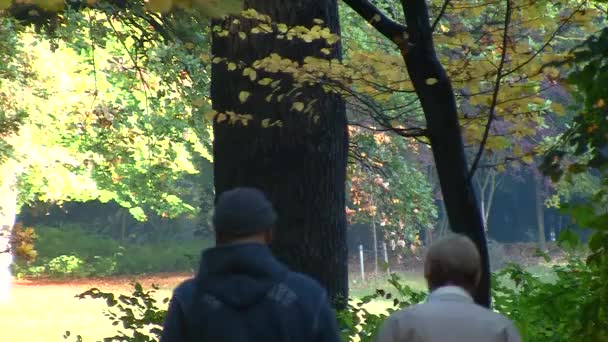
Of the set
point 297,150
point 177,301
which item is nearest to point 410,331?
point 177,301

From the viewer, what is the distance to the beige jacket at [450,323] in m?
4.00

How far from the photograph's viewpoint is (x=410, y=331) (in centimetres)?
405

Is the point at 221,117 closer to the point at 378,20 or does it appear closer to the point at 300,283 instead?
the point at 378,20

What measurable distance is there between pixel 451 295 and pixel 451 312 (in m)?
0.07

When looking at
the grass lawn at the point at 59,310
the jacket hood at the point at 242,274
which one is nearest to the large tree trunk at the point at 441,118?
the jacket hood at the point at 242,274

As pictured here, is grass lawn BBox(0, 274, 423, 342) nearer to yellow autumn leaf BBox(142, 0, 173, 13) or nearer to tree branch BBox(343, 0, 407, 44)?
tree branch BBox(343, 0, 407, 44)

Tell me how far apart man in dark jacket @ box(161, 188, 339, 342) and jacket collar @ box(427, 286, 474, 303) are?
0.35 meters

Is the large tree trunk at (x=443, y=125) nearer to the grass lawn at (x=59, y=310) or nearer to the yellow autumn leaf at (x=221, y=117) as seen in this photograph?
the yellow autumn leaf at (x=221, y=117)

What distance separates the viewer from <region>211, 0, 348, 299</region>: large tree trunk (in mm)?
8359

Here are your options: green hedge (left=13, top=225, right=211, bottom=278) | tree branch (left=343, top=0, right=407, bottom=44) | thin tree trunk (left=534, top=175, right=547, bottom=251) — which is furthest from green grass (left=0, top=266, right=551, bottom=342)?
tree branch (left=343, top=0, right=407, bottom=44)

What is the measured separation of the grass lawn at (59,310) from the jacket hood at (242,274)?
16.8 metres

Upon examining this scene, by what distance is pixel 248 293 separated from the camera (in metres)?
3.96

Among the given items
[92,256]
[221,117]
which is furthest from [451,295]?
[92,256]

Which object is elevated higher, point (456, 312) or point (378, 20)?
point (378, 20)
